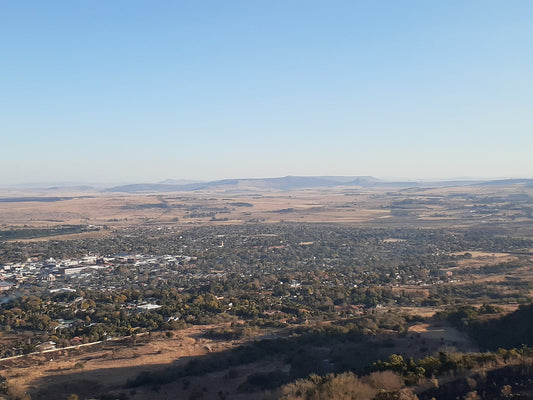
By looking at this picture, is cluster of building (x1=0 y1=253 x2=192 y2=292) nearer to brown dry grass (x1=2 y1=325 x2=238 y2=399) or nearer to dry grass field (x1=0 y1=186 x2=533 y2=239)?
brown dry grass (x1=2 y1=325 x2=238 y2=399)

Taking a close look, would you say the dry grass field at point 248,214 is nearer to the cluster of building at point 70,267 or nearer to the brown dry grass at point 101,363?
the cluster of building at point 70,267

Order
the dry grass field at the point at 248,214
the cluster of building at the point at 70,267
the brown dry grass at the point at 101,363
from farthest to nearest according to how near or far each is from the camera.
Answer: the dry grass field at the point at 248,214 < the cluster of building at the point at 70,267 < the brown dry grass at the point at 101,363

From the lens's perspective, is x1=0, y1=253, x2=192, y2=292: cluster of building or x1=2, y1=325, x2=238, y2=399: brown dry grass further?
x1=0, y1=253, x2=192, y2=292: cluster of building

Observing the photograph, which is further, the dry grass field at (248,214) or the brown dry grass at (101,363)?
the dry grass field at (248,214)

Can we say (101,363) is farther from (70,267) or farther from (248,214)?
(248,214)

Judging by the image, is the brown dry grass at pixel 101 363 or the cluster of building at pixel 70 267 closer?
the brown dry grass at pixel 101 363

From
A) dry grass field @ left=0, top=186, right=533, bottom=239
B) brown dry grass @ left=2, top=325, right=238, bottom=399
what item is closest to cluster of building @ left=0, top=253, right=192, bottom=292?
brown dry grass @ left=2, top=325, right=238, bottom=399

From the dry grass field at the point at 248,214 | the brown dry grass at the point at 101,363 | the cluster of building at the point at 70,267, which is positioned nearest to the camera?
the brown dry grass at the point at 101,363

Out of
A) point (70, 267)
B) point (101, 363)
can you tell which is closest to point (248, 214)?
point (70, 267)

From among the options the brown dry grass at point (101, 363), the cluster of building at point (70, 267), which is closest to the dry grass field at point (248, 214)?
the cluster of building at point (70, 267)

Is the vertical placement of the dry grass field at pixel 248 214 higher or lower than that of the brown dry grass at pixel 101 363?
lower

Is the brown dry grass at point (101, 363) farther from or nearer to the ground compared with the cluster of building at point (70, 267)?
farther from the ground

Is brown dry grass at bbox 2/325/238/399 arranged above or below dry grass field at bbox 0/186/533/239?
above
